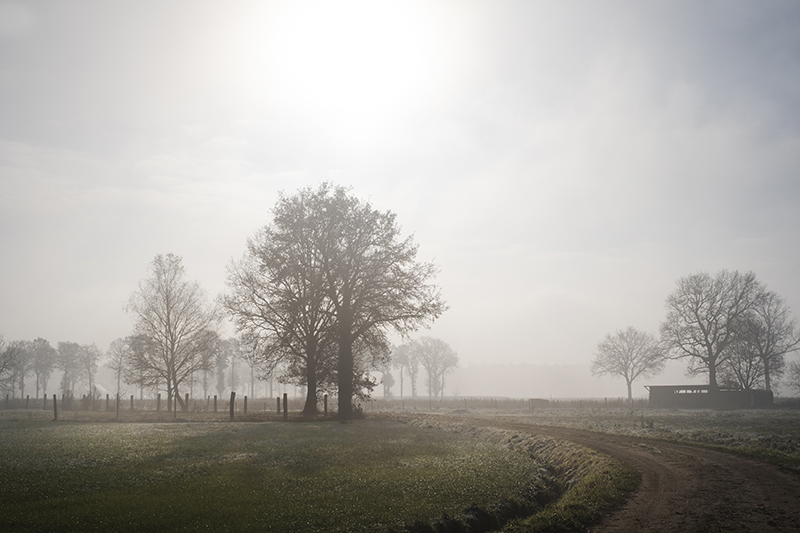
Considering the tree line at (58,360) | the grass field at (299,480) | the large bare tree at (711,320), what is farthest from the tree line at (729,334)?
the tree line at (58,360)

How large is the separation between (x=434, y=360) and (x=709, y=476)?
131 meters

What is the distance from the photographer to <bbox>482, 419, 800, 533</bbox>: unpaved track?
11.5 meters

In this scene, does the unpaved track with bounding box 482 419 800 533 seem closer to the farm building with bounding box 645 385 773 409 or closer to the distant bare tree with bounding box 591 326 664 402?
the farm building with bounding box 645 385 773 409

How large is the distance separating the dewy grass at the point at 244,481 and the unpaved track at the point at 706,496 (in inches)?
148

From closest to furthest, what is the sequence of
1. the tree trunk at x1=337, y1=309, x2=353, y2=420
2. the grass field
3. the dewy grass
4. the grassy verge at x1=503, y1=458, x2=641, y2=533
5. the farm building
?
the dewy grass → the grass field → the grassy verge at x1=503, y1=458, x2=641, y2=533 → the tree trunk at x1=337, y1=309, x2=353, y2=420 → the farm building

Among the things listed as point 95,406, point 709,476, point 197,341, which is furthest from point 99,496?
point 95,406

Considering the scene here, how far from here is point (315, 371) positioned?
41.9 meters

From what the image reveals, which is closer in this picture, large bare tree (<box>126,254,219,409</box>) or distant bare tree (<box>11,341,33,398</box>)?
large bare tree (<box>126,254,219,409</box>)

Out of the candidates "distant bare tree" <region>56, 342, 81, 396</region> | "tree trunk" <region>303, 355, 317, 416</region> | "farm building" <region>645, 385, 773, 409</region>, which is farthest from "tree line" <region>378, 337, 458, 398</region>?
"tree trunk" <region>303, 355, 317, 416</region>

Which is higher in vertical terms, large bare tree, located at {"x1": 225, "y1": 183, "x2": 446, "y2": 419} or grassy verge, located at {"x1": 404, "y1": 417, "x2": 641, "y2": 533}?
large bare tree, located at {"x1": 225, "y1": 183, "x2": 446, "y2": 419}

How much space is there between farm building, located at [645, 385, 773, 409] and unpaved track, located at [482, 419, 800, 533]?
187 feet

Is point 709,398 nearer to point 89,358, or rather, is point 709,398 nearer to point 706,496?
point 706,496

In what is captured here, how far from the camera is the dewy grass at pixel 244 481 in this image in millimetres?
11227

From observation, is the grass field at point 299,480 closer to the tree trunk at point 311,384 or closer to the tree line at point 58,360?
the tree trunk at point 311,384
